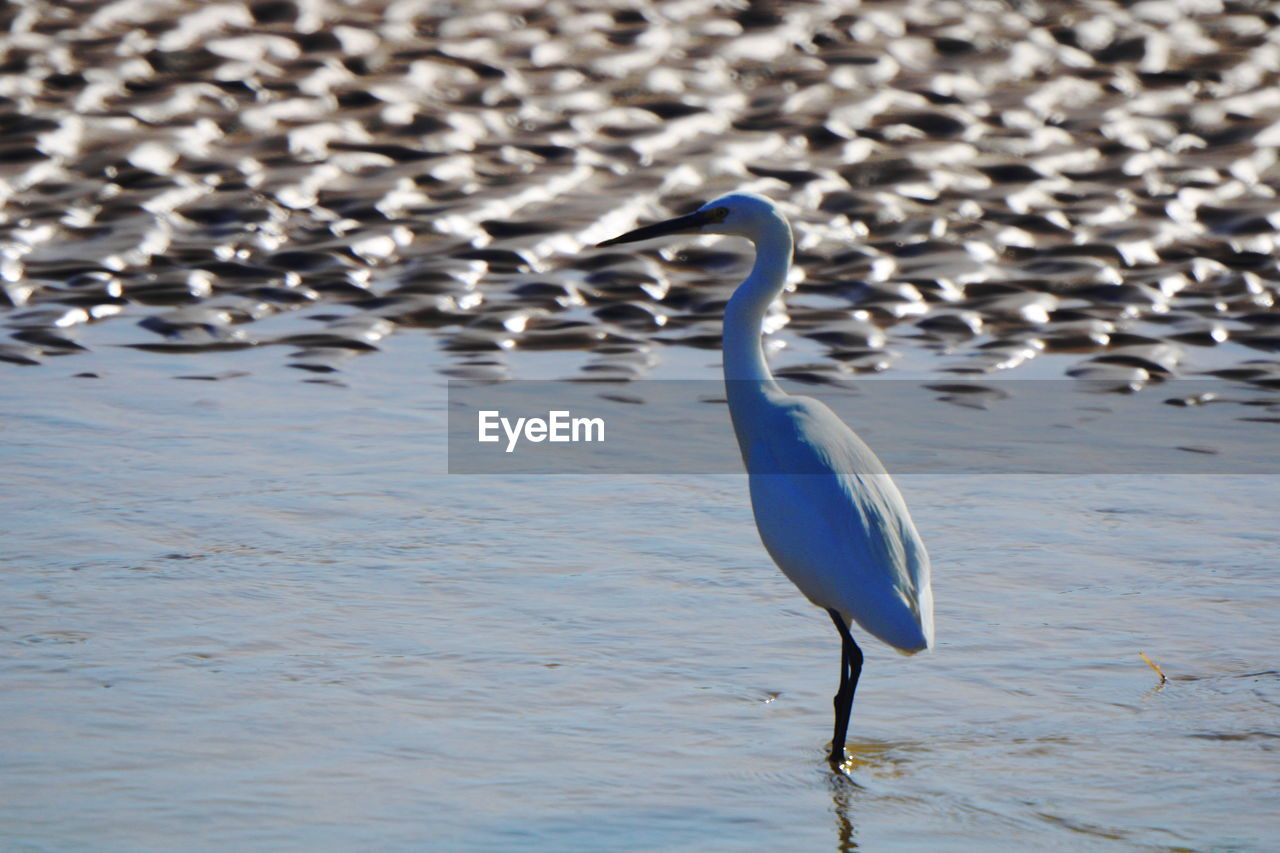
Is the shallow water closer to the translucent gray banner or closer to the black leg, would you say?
the black leg

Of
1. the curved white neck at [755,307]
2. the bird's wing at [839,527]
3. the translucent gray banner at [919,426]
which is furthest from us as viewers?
the translucent gray banner at [919,426]

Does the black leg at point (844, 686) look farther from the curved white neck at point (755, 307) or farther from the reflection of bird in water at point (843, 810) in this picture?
the curved white neck at point (755, 307)

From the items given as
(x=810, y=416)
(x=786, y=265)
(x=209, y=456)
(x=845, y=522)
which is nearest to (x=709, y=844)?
(x=845, y=522)

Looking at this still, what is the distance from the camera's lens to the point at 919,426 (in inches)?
293

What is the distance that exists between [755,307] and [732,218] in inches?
11.1

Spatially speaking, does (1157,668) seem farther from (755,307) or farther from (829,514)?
(755,307)

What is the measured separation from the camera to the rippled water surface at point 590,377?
169 inches

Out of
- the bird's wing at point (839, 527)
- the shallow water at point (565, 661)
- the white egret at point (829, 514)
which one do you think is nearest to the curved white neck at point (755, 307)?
the white egret at point (829, 514)

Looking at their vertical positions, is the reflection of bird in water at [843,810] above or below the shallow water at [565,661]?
below

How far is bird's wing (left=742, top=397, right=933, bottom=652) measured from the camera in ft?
14.5

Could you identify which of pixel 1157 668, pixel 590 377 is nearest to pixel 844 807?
pixel 1157 668

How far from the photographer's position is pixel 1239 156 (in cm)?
1087

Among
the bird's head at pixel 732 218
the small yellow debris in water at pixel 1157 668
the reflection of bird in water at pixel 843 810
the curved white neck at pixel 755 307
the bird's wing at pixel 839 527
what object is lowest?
the reflection of bird in water at pixel 843 810

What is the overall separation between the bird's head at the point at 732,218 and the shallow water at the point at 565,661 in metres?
1.04
